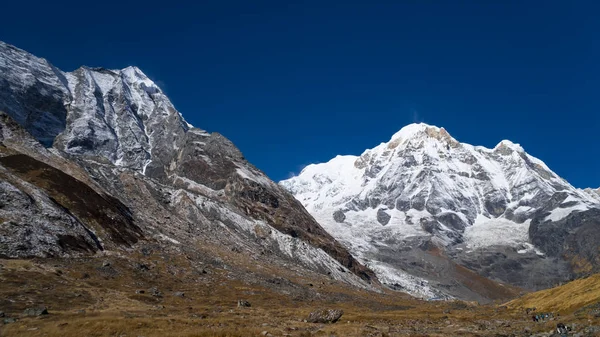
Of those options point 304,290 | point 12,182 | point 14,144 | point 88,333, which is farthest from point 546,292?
point 14,144

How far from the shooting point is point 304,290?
135750mm

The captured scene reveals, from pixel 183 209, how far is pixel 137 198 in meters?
19.8

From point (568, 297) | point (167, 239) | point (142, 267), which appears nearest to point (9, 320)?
point (142, 267)

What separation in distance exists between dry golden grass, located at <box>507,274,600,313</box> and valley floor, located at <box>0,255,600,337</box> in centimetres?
396

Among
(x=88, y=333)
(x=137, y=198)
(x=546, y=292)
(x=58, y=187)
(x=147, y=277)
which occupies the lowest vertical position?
(x=88, y=333)

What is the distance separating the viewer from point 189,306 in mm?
78875

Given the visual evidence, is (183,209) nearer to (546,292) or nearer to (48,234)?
(48,234)

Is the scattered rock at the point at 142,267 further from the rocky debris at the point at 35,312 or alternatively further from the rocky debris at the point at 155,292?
the rocky debris at the point at 35,312

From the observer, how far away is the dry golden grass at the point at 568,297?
6706 cm

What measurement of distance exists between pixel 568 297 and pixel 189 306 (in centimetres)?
6369

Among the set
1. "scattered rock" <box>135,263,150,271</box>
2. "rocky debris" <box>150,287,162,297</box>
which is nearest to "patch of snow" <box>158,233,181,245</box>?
"scattered rock" <box>135,263,150,271</box>

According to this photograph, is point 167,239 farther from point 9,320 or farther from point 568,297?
point 568,297

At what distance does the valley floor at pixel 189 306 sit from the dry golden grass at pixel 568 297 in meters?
3.96

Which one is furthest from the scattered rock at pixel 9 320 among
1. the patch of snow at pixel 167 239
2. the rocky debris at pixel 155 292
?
the patch of snow at pixel 167 239
